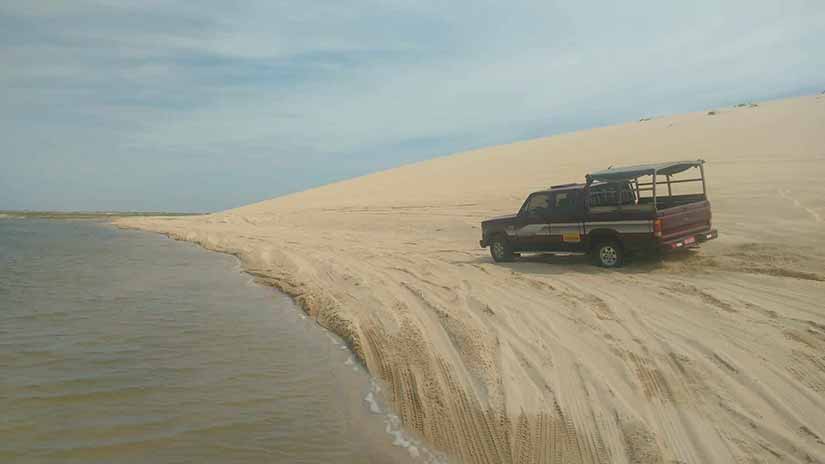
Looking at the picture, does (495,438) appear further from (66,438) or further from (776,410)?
(66,438)

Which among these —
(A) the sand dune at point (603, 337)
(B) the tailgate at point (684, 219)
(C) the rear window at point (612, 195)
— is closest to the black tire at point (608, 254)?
(A) the sand dune at point (603, 337)

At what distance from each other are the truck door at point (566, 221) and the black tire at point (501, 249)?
0.99m

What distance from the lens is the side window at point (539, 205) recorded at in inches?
462

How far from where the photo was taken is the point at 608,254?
10570mm

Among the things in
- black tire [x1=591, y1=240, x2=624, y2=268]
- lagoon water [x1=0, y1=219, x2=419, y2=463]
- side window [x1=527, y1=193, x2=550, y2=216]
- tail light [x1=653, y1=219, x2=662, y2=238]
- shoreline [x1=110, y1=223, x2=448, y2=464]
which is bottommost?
shoreline [x1=110, y1=223, x2=448, y2=464]

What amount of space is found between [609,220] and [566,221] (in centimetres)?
91

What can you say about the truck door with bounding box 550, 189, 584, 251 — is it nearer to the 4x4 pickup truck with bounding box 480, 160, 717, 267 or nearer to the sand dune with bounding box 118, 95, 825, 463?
the 4x4 pickup truck with bounding box 480, 160, 717, 267

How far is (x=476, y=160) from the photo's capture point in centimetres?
4141

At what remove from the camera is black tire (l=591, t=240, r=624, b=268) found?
10.4 metres

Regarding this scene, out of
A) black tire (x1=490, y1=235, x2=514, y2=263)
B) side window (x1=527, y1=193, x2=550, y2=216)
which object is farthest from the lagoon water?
side window (x1=527, y1=193, x2=550, y2=216)

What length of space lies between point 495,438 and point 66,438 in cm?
341

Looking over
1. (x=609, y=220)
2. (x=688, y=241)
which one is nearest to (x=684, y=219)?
(x=688, y=241)

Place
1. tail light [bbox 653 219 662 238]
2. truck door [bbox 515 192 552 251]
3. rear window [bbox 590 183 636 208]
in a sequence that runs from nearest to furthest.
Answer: tail light [bbox 653 219 662 238] < rear window [bbox 590 183 636 208] < truck door [bbox 515 192 552 251]

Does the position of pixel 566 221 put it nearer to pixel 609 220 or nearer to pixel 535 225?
pixel 535 225
